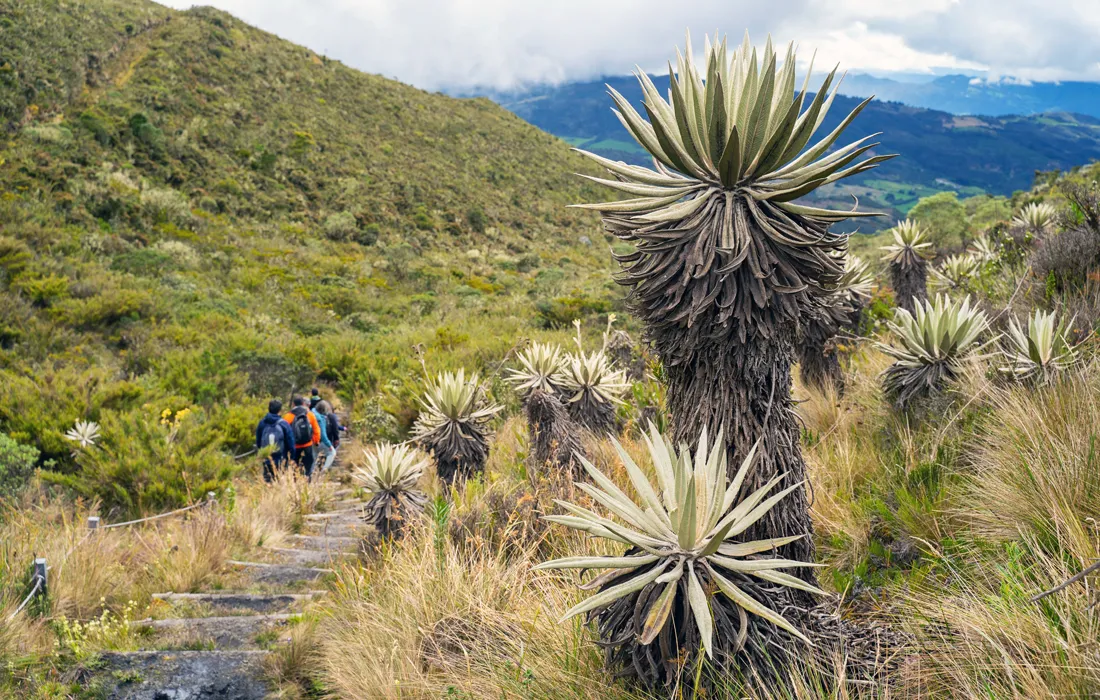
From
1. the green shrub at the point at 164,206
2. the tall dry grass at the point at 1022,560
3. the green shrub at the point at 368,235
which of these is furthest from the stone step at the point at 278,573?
the green shrub at the point at 368,235

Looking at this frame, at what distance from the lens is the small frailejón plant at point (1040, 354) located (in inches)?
147

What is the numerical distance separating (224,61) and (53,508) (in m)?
38.7

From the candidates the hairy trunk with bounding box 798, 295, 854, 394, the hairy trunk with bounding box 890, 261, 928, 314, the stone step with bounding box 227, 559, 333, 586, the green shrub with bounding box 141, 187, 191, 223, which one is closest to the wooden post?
the stone step with bounding box 227, 559, 333, 586

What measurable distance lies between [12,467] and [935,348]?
9548mm

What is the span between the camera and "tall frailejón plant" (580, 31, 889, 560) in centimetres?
232

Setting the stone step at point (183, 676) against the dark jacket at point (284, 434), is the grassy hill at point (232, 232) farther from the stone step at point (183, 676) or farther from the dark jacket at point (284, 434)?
the stone step at point (183, 676)

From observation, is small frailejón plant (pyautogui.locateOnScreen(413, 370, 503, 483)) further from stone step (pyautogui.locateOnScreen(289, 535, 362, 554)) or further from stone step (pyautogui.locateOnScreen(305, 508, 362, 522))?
stone step (pyautogui.locateOnScreen(305, 508, 362, 522))

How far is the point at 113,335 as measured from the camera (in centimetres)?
1365

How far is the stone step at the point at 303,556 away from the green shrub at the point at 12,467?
10.3ft

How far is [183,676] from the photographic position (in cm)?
400

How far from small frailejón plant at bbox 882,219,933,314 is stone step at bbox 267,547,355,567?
736 cm

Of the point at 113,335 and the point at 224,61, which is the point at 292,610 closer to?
the point at 113,335

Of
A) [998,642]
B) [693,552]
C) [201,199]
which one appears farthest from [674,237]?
[201,199]

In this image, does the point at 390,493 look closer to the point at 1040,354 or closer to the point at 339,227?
the point at 1040,354
